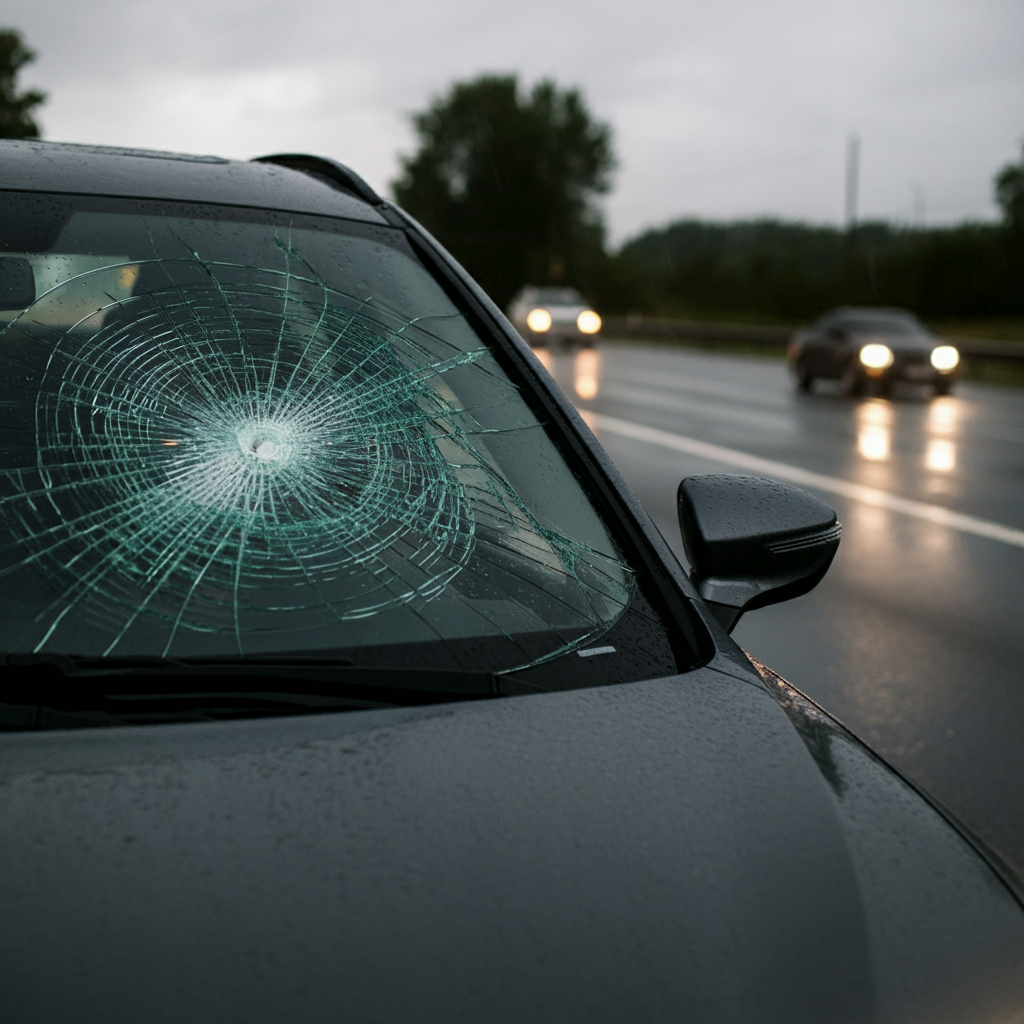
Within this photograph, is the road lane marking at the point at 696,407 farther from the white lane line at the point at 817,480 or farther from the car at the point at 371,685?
the car at the point at 371,685

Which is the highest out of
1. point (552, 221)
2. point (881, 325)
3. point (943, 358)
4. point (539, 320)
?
point (552, 221)

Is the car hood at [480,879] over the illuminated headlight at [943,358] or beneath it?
over

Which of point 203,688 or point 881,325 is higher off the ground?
point 203,688

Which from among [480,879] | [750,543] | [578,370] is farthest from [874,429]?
[480,879]

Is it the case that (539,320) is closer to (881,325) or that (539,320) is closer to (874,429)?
(881,325)

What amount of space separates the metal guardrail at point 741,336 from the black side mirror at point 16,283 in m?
25.2

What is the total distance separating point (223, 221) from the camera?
2105 millimetres

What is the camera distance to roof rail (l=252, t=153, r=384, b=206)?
235 centimetres

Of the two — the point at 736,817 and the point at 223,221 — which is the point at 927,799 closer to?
the point at 736,817

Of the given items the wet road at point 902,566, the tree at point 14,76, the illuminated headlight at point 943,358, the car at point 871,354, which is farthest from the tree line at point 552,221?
the wet road at point 902,566

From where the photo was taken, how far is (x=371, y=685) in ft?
5.09

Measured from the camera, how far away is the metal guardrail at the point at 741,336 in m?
25.4

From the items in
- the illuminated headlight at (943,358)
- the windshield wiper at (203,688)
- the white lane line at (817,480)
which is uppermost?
the windshield wiper at (203,688)

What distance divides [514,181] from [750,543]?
77485 millimetres
